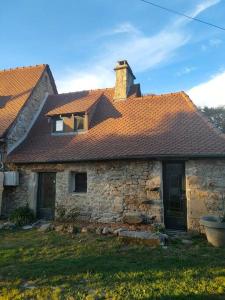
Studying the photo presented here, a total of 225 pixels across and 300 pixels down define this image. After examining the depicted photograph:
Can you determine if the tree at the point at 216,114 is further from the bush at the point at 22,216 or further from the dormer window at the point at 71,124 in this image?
the bush at the point at 22,216

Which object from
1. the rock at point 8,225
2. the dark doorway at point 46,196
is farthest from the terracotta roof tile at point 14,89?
the rock at point 8,225

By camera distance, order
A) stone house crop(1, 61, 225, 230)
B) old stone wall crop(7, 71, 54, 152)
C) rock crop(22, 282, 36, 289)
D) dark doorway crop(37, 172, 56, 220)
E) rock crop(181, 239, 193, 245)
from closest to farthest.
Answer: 1. rock crop(22, 282, 36, 289)
2. rock crop(181, 239, 193, 245)
3. stone house crop(1, 61, 225, 230)
4. dark doorway crop(37, 172, 56, 220)
5. old stone wall crop(7, 71, 54, 152)

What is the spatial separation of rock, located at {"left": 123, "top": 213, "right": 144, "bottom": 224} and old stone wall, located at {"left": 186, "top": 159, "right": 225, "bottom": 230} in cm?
154

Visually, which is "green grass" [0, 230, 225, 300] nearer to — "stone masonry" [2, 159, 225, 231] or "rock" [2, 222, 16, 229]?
"stone masonry" [2, 159, 225, 231]

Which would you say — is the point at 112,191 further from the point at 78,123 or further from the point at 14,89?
the point at 14,89

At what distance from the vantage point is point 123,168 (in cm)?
953

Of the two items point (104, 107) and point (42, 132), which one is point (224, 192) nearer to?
point (104, 107)

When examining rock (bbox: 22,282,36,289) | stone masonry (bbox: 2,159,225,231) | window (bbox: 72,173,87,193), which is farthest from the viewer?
window (bbox: 72,173,87,193)

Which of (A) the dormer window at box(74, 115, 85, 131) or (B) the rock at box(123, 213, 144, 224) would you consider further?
(A) the dormer window at box(74, 115, 85, 131)

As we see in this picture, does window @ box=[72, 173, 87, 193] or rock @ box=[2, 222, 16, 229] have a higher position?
window @ box=[72, 173, 87, 193]

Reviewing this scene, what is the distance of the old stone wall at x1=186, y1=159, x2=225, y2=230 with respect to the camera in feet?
27.5

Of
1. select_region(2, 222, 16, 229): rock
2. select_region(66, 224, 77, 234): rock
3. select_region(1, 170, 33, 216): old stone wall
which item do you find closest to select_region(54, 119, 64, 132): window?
select_region(1, 170, 33, 216): old stone wall

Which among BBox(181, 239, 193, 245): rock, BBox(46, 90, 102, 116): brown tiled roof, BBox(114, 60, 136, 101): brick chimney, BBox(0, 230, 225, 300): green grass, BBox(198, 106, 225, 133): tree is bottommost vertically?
BBox(0, 230, 225, 300): green grass

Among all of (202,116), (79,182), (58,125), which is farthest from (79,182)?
(202,116)
